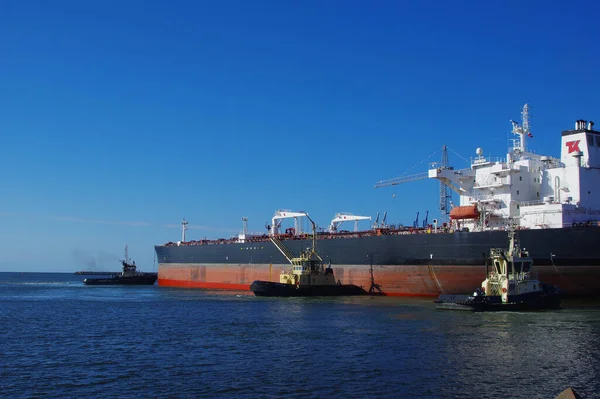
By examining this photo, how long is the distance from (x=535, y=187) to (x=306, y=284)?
16.7m

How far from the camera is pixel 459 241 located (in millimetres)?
35844

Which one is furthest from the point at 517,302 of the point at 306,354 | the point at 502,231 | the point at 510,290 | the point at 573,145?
the point at 306,354

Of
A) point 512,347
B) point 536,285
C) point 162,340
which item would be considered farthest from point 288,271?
point 512,347

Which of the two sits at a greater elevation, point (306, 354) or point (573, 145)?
point (573, 145)

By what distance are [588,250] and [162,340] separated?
22.0 meters

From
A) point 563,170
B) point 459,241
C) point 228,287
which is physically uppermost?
point 563,170

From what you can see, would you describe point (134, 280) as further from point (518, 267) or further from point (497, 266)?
point (518, 267)

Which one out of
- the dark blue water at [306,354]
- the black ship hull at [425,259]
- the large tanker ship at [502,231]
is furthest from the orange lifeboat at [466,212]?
the dark blue water at [306,354]

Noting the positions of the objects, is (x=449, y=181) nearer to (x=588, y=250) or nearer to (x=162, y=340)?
(x=588, y=250)

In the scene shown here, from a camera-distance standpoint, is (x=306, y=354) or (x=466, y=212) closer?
(x=306, y=354)

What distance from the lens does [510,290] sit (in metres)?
30.7

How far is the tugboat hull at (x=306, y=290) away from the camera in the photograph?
141ft

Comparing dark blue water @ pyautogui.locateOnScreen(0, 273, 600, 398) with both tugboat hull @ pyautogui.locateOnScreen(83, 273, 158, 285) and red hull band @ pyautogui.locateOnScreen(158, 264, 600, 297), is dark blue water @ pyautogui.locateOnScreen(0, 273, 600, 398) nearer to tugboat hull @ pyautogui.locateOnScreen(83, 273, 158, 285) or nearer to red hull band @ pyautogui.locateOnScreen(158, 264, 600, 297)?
red hull band @ pyautogui.locateOnScreen(158, 264, 600, 297)

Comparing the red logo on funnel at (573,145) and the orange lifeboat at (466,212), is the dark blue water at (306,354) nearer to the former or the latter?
the orange lifeboat at (466,212)
